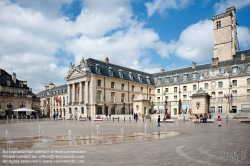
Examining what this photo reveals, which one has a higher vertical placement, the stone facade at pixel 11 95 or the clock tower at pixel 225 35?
the clock tower at pixel 225 35

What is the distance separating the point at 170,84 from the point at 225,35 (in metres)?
20.9

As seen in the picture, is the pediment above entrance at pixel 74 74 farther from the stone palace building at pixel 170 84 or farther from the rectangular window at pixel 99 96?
the rectangular window at pixel 99 96

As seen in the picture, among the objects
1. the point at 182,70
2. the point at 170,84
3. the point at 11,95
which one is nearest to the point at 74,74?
the point at 11,95

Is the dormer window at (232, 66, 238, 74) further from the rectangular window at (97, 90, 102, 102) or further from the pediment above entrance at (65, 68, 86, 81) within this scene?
the pediment above entrance at (65, 68, 86, 81)

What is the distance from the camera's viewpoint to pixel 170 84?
207ft

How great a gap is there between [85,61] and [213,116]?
104 ft

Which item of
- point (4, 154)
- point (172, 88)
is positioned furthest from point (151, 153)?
point (172, 88)

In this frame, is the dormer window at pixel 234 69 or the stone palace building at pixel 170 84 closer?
the stone palace building at pixel 170 84

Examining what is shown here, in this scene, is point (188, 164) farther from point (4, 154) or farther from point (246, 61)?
point (246, 61)

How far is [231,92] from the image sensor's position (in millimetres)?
49906

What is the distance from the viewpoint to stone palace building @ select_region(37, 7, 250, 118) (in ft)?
158

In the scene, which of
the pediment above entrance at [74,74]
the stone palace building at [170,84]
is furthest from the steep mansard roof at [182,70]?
the pediment above entrance at [74,74]

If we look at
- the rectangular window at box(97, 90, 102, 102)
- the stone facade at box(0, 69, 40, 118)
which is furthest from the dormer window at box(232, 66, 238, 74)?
the stone facade at box(0, 69, 40, 118)

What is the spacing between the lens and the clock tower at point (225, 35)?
58.7m
